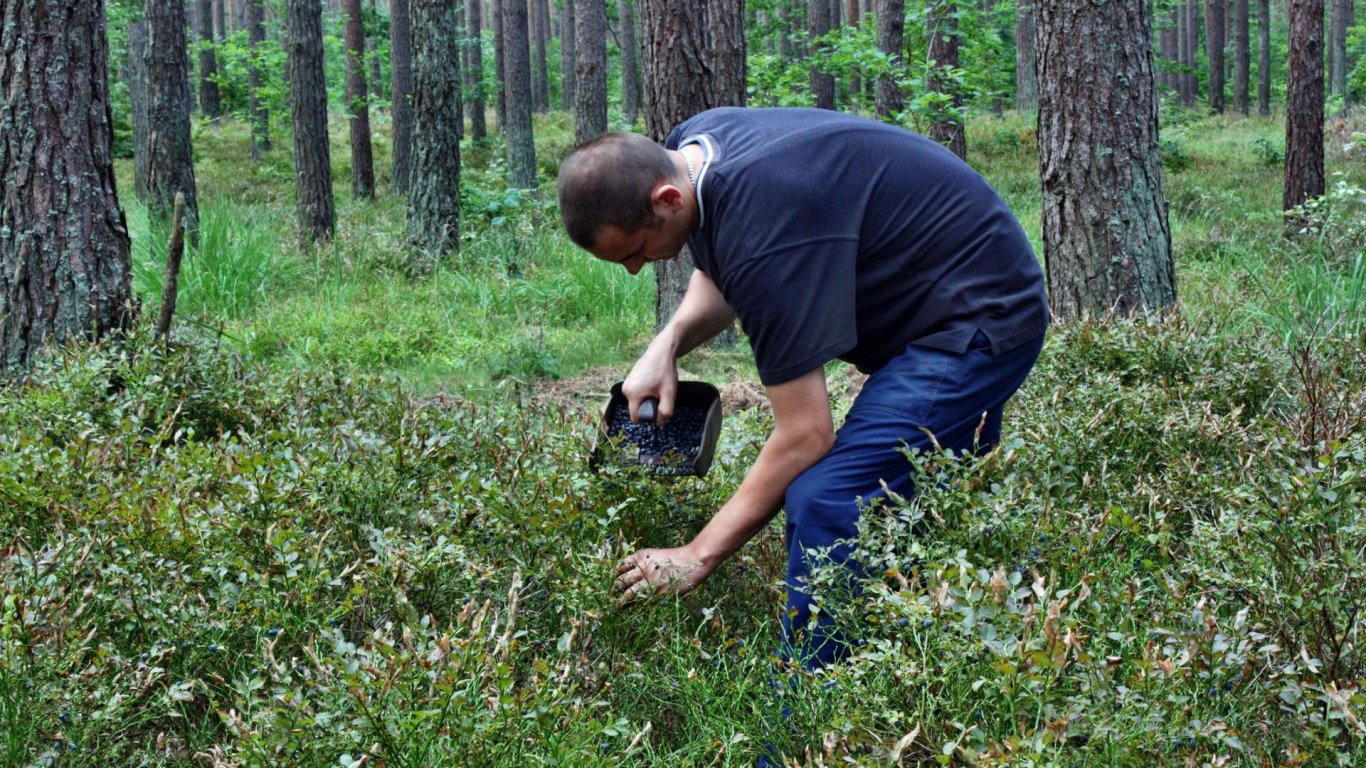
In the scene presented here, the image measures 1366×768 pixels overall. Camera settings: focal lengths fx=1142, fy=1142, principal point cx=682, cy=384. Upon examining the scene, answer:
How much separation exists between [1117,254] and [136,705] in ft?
16.1

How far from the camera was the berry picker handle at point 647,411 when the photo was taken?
3.47m

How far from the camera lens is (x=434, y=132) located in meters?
11.4

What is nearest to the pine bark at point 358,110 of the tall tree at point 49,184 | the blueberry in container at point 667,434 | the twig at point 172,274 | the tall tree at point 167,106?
the tall tree at point 167,106

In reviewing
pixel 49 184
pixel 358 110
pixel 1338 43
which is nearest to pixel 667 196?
pixel 49 184

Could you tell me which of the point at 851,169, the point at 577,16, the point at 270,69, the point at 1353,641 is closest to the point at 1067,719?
the point at 1353,641

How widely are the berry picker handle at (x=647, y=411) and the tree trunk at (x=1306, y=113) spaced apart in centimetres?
1027

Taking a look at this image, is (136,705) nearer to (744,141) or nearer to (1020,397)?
(744,141)

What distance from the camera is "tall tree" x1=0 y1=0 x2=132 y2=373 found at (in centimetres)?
528

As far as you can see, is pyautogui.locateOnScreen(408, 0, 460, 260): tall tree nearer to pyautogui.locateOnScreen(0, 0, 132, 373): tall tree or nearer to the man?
pyautogui.locateOnScreen(0, 0, 132, 373): tall tree

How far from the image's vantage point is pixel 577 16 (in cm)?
1512

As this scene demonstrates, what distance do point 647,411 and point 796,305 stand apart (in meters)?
0.90

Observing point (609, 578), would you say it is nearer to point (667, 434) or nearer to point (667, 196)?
point (667, 434)

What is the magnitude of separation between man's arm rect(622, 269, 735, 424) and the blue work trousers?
0.61m

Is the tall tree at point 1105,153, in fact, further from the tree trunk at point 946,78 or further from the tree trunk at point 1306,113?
the tree trunk at point 1306,113
